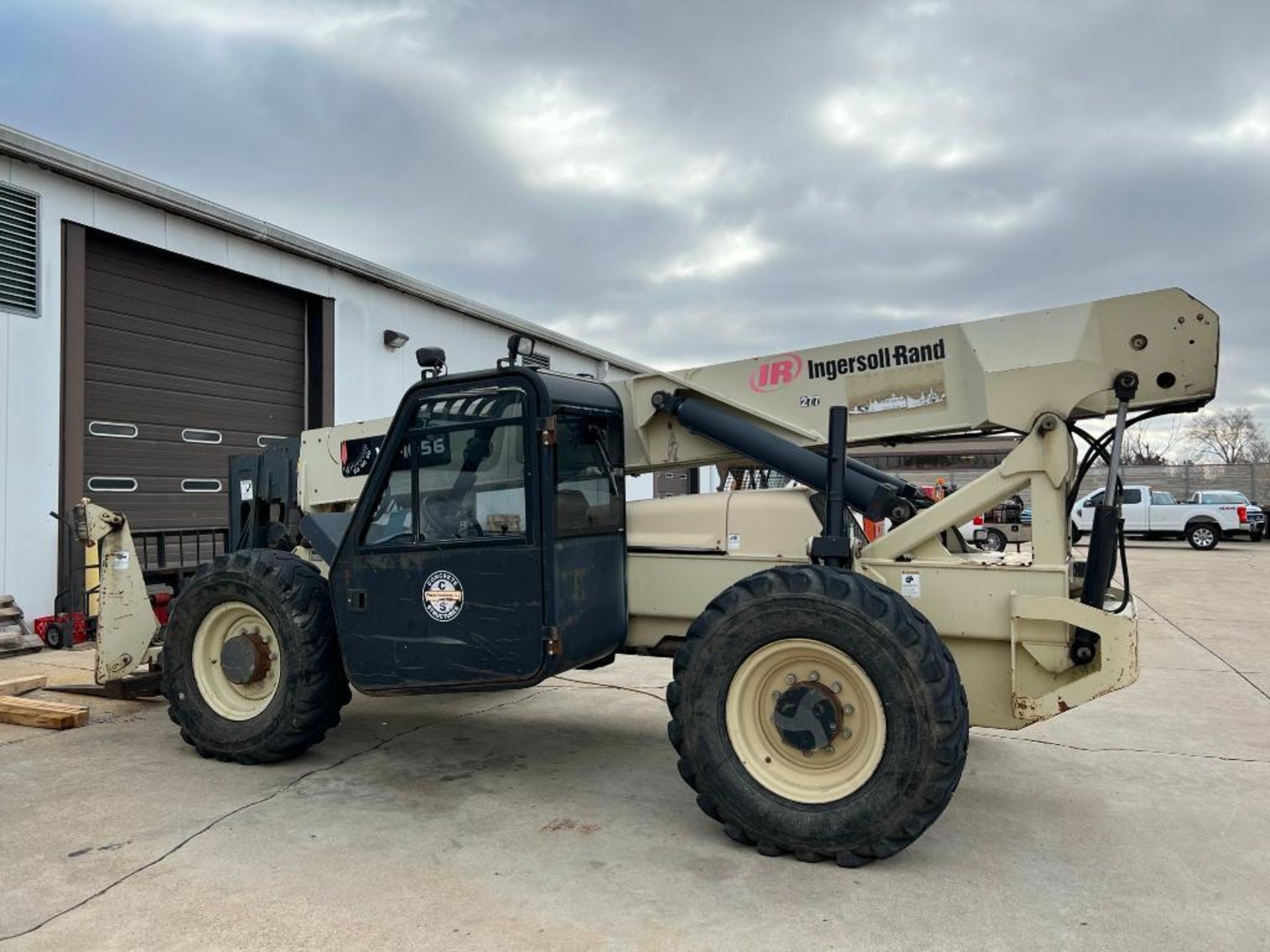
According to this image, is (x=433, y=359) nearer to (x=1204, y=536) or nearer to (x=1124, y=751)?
(x=1124, y=751)

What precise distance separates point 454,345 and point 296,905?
11.1m

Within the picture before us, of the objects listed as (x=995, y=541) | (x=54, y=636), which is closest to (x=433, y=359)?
(x=995, y=541)

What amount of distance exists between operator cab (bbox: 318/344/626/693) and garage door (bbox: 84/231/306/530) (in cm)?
585

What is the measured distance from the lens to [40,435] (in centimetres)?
834

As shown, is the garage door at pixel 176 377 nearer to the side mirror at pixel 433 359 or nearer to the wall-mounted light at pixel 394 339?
the wall-mounted light at pixel 394 339

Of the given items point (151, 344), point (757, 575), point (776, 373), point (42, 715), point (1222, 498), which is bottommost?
point (42, 715)

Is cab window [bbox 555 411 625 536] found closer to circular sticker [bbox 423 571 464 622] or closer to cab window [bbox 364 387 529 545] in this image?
cab window [bbox 364 387 529 545]

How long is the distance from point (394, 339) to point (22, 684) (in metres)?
6.96

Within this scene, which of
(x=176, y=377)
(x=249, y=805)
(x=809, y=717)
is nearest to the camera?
(x=809, y=717)

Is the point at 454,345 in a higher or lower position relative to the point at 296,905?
higher

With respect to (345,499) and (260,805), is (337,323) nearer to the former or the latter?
(345,499)

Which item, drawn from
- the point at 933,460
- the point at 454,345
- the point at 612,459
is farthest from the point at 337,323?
the point at 933,460

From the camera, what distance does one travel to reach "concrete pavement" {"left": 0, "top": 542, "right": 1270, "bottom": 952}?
125 inches

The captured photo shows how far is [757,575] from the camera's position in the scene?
3.92 meters
